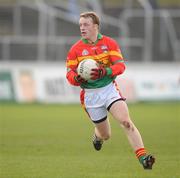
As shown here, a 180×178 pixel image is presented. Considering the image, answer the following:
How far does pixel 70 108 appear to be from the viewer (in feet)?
86.1

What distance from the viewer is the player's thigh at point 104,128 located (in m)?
10.8

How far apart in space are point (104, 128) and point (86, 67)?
140cm

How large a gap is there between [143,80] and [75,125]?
9.55 m

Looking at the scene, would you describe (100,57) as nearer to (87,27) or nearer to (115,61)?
(115,61)

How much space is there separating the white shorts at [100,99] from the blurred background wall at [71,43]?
56.7 ft

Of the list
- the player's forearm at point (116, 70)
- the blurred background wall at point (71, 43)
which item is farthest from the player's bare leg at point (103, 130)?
the blurred background wall at point (71, 43)

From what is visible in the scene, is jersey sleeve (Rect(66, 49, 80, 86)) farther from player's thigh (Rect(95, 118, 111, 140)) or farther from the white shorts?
player's thigh (Rect(95, 118, 111, 140))

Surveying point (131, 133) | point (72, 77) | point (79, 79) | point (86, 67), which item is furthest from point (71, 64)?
point (131, 133)

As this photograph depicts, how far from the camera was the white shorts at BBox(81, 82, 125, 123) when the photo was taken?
33.4 feet

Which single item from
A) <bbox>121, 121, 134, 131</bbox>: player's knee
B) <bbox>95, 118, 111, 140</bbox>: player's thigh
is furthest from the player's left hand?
<bbox>95, 118, 111, 140</bbox>: player's thigh

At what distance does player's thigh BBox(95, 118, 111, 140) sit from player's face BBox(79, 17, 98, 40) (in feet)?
4.41

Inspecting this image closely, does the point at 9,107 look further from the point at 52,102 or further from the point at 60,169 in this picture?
the point at 60,169

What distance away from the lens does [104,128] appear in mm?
10969

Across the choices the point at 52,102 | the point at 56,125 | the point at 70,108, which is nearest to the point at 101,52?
the point at 56,125
